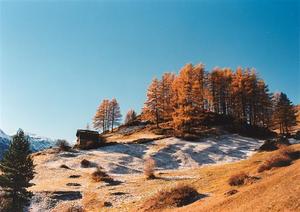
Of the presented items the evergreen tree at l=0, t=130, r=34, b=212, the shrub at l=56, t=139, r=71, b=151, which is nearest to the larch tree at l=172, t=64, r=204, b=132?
the shrub at l=56, t=139, r=71, b=151

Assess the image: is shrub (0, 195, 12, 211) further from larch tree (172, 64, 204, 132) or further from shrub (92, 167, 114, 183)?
larch tree (172, 64, 204, 132)

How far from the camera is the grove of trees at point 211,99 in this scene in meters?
85.0

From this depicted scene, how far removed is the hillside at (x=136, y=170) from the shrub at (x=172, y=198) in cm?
148

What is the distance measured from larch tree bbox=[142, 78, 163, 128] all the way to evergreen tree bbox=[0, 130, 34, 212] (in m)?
49.8

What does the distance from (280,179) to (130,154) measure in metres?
40.4

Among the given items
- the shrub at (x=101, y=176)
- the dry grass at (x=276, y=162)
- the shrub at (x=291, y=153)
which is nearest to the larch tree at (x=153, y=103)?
the shrub at (x=101, y=176)

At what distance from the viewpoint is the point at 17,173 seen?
135 ft

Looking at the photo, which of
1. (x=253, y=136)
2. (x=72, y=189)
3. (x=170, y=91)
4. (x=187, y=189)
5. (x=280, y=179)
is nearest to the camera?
(x=280, y=179)

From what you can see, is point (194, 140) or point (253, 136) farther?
point (253, 136)

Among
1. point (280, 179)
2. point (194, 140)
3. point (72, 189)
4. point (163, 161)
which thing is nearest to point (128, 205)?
point (72, 189)

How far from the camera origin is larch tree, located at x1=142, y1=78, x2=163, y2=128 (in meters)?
89.9

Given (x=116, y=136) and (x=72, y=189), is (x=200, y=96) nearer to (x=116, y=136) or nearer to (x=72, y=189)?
(x=116, y=136)

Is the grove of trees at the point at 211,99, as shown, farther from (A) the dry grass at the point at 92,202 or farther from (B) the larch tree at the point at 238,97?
(A) the dry grass at the point at 92,202

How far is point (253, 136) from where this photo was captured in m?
81.9
